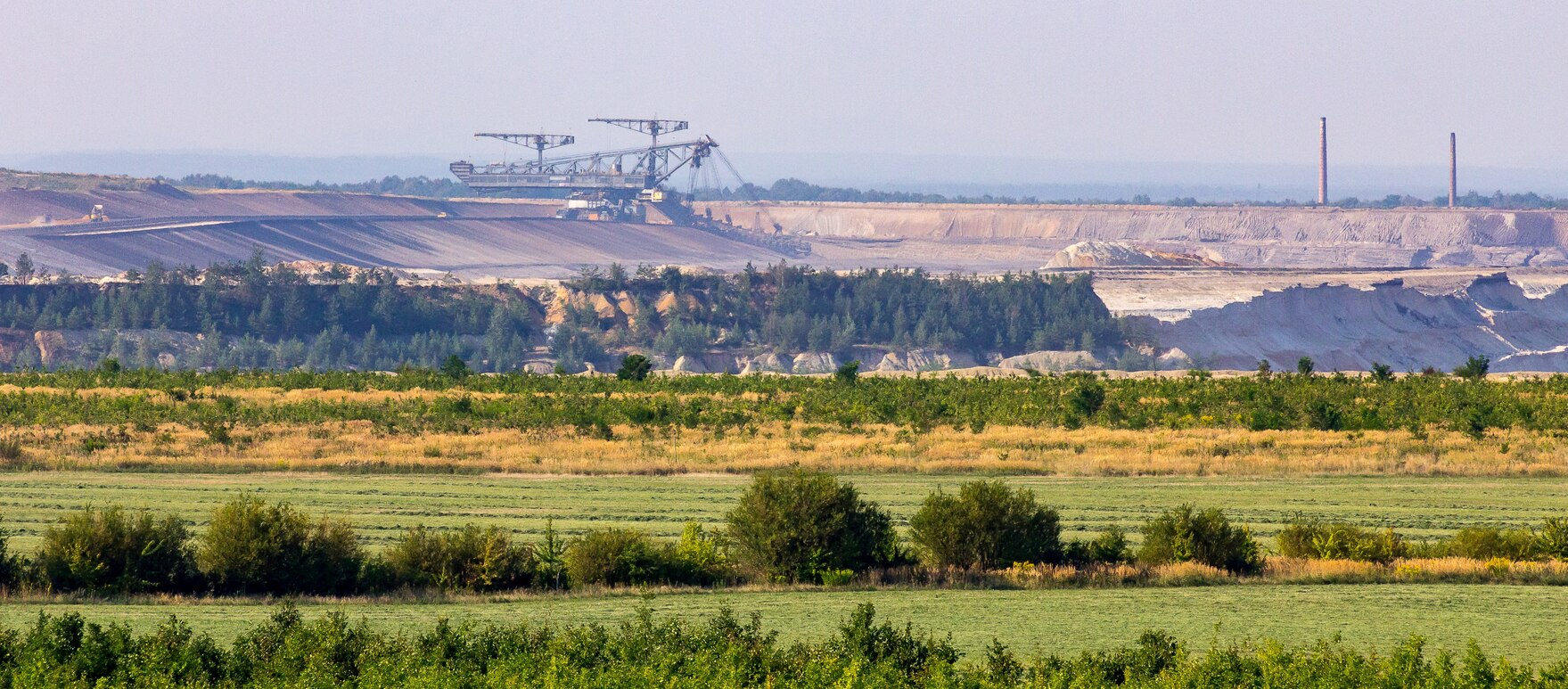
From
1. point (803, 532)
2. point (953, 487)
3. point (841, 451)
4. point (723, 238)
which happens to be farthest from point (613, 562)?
point (723, 238)

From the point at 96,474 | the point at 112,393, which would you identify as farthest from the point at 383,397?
the point at 96,474

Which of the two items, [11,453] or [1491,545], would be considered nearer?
[1491,545]

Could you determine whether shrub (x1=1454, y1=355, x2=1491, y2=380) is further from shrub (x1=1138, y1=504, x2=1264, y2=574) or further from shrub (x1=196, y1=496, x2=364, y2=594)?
shrub (x1=196, y1=496, x2=364, y2=594)

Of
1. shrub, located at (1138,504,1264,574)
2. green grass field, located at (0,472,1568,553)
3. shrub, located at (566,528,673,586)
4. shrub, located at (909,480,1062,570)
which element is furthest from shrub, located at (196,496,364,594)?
shrub, located at (1138,504,1264,574)

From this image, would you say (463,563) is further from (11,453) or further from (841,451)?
(11,453)

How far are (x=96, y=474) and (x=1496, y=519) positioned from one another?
22.7 m

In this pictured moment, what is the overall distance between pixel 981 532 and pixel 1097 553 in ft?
5.10

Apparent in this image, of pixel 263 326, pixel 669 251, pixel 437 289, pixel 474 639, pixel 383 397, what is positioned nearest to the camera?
pixel 474 639

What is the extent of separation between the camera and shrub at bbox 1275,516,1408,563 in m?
19.5

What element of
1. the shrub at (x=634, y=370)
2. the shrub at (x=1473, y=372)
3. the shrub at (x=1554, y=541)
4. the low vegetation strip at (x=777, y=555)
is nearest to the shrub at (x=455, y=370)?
the shrub at (x=634, y=370)

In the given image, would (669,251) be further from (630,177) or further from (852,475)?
(852,475)

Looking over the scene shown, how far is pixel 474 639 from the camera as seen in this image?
13.9 metres

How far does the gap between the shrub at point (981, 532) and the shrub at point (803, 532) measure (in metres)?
0.61

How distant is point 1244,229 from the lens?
158875 mm
